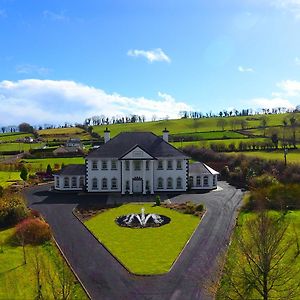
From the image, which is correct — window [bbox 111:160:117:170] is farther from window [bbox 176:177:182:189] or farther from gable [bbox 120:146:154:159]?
window [bbox 176:177:182:189]

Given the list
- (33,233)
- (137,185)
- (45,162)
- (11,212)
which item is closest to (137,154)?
(137,185)

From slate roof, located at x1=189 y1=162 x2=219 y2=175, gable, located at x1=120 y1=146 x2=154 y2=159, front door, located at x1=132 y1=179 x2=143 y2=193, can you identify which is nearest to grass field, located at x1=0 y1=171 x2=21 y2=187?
front door, located at x1=132 y1=179 x2=143 y2=193

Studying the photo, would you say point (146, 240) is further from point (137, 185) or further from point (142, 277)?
point (137, 185)

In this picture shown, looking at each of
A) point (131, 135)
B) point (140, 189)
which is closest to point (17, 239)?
point (140, 189)

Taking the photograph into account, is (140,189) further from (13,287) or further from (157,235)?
(13,287)

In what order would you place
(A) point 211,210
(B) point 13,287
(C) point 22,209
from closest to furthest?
(B) point 13,287 → (C) point 22,209 → (A) point 211,210

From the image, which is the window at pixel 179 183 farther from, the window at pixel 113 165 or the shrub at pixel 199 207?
the shrub at pixel 199 207
